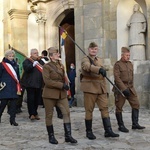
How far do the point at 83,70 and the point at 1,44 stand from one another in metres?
12.8

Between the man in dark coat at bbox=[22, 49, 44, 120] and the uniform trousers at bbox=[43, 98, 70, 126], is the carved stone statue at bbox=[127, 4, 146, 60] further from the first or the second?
the uniform trousers at bbox=[43, 98, 70, 126]

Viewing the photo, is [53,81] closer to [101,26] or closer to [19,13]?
[101,26]

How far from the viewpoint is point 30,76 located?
305 inches

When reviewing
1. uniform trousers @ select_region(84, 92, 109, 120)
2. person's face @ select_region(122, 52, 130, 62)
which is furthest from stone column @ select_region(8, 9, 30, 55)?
uniform trousers @ select_region(84, 92, 109, 120)

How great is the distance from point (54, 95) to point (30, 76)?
2.44 metres

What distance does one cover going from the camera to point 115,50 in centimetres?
1045

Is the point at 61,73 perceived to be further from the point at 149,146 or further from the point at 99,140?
the point at 149,146

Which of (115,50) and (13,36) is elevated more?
(13,36)

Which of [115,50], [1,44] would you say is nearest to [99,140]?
[115,50]

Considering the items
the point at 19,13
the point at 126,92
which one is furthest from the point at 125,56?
the point at 19,13

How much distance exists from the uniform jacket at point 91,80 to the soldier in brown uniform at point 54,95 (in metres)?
0.39

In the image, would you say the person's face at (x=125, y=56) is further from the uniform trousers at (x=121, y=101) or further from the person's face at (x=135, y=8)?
the person's face at (x=135, y=8)

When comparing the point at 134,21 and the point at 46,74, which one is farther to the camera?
the point at 134,21

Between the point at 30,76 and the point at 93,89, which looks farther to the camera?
the point at 30,76
